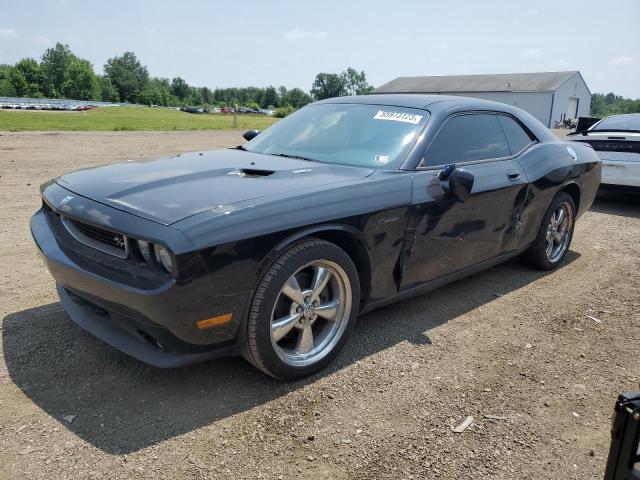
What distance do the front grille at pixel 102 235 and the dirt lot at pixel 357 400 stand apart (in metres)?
0.75

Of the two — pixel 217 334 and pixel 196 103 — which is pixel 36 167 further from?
pixel 196 103

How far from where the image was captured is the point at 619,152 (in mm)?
7727

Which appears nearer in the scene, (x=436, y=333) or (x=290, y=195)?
(x=290, y=195)

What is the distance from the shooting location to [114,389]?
9.14ft

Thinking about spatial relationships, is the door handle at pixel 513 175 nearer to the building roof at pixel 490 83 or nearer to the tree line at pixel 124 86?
the building roof at pixel 490 83

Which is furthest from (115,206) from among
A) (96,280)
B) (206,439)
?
(206,439)

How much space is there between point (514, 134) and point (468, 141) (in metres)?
0.78

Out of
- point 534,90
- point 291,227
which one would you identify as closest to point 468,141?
point 291,227

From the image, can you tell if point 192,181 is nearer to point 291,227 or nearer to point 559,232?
point 291,227

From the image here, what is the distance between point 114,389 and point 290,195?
4.44 feet

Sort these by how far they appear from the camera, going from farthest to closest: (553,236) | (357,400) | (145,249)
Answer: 1. (553,236)
2. (357,400)
3. (145,249)

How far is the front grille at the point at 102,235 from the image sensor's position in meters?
2.62

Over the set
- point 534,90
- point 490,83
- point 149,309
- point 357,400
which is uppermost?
point 490,83

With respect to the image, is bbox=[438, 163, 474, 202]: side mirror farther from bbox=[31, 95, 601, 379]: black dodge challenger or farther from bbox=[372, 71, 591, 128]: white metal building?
bbox=[372, 71, 591, 128]: white metal building
